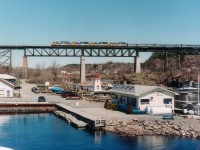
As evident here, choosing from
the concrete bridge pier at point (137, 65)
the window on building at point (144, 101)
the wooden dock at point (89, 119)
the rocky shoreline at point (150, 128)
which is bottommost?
the rocky shoreline at point (150, 128)

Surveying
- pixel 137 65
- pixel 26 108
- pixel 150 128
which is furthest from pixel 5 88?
pixel 137 65

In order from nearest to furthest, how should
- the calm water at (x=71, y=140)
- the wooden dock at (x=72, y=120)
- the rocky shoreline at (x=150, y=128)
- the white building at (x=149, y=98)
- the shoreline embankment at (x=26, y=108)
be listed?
1. the calm water at (x=71, y=140)
2. the rocky shoreline at (x=150, y=128)
3. the wooden dock at (x=72, y=120)
4. the white building at (x=149, y=98)
5. the shoreline embankment at (x=26, y=108)

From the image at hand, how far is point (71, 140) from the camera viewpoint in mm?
33719

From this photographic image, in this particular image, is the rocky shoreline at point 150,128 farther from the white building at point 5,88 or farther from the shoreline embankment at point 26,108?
the white building at point 5,88

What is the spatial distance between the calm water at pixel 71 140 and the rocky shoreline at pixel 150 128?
102 cm

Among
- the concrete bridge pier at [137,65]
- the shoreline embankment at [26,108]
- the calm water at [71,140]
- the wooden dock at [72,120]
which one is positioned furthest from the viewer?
the concrete bridge pier at [137,65]

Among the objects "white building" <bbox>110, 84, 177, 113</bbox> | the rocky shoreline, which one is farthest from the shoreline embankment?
the rocky shoreline

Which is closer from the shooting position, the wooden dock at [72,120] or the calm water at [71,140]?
the calm water at [71,140]

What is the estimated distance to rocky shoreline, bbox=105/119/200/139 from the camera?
34509 millimetres

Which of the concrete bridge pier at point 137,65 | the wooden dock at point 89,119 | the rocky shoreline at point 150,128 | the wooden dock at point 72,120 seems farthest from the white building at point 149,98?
the concrete bridge pier at point 137,65

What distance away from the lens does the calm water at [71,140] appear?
30.8 m

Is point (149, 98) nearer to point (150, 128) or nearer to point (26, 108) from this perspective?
point (150, 128)

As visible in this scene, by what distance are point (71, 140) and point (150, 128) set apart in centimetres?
702

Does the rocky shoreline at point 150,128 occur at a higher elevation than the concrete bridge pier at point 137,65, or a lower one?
lower
